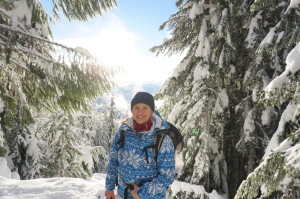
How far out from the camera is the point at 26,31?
21.2 feet

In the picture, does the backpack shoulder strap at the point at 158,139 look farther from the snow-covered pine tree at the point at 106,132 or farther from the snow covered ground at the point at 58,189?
the snow-covered pine tree at the point at 106,132

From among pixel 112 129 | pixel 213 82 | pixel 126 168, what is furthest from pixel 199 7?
pixel 112 129

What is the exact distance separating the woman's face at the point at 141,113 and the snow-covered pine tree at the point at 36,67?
394 cm

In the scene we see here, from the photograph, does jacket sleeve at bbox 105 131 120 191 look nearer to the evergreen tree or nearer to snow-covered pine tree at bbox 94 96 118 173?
the evergreen tree

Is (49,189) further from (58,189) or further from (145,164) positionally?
(145,164)

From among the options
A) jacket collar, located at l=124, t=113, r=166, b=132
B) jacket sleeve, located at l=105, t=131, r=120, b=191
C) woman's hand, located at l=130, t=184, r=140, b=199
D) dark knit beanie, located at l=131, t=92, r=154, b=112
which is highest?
dark knit beanie, located at l=131, t=92, r=154, b=112

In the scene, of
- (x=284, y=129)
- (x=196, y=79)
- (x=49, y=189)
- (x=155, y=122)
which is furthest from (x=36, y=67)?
(x=284, y=129)

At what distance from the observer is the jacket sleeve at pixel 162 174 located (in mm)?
2945

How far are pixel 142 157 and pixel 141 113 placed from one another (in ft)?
1.56

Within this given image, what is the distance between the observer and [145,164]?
121 inches

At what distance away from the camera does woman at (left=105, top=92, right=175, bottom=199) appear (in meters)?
2.99

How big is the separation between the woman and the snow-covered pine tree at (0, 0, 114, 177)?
3.93 meters

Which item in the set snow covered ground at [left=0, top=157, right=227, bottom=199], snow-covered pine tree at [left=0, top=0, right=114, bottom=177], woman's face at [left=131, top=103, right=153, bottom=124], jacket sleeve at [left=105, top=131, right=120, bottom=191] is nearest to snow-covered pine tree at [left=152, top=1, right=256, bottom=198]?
snow covered ground at [left=0, top=157, right=227, bottom=199]

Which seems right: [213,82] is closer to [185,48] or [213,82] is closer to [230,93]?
[230,93]
